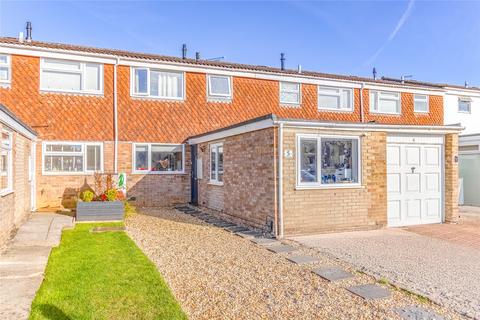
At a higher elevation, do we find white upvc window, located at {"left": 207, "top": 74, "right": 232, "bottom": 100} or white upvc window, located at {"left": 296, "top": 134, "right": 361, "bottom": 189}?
white upvc window, located at {"left": 207, "top": 74, "right": 232, "bottom": 100}

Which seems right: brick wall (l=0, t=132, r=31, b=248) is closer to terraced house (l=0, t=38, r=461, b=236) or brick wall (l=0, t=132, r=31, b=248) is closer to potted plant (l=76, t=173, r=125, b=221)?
potted plant (l=76, t=173, r=125, b=221)

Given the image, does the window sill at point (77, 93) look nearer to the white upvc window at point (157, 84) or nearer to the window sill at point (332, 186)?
the white upvc window at point (157, 84)

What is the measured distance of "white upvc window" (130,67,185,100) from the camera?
1445cm

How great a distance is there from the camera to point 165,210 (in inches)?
527

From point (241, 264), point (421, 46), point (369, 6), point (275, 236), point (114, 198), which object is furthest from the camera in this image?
point (421, 46)

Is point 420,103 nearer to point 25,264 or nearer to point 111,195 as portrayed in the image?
point 111,195

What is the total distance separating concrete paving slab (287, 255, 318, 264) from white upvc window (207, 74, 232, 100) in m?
10.2

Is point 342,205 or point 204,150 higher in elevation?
point 204,150

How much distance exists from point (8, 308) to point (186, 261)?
2834 mm

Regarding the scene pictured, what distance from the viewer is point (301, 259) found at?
6.44 metres

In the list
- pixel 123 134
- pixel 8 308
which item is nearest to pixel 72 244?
pixel 8 308

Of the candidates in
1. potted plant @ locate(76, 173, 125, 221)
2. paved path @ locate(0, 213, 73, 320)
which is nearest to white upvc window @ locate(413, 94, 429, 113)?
potted plant @ locate(76, 173, 125, 221)

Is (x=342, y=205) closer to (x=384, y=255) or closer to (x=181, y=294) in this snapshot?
(x=384, y=255)

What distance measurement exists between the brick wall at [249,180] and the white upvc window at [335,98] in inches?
320
